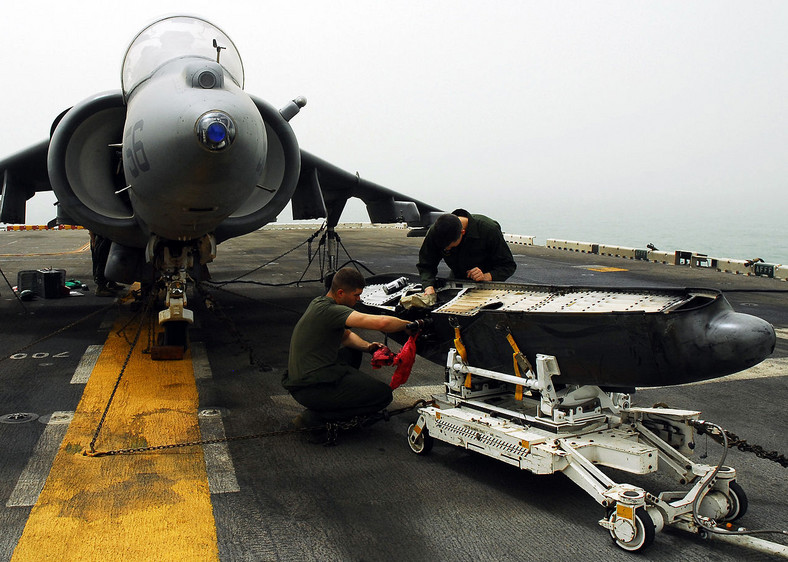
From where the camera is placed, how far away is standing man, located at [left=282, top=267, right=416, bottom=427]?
501cm

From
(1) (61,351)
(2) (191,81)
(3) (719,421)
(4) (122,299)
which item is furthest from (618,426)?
(4) (122,299)

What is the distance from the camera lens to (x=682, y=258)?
20.0 meters

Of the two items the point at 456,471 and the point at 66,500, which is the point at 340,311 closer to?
the point at 456,471

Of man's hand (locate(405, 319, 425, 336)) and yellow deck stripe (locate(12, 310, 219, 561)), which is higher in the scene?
man's hand (locate(405, 319, 425, 336))

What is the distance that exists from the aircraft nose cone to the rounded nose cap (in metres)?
3.89

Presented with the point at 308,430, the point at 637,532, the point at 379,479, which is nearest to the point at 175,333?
the point at 308,430

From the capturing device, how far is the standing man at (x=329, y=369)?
16.4 feet

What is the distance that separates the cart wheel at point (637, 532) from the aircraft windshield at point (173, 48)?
6.03 meters

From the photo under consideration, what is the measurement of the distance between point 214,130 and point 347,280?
5.54 ft

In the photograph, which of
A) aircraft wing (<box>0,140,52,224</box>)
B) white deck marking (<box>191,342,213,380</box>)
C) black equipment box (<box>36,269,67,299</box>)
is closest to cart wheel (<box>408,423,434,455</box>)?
white deck marking (<box>191,342,213,380</box>)

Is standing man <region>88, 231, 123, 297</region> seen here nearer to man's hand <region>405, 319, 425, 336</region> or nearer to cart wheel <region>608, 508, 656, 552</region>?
man's hand <region>405, 319, 425, 336</region>

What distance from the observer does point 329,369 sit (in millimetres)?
5051

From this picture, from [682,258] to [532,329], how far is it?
17.7m

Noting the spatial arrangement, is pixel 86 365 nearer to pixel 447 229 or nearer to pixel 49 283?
pixel 447 229
